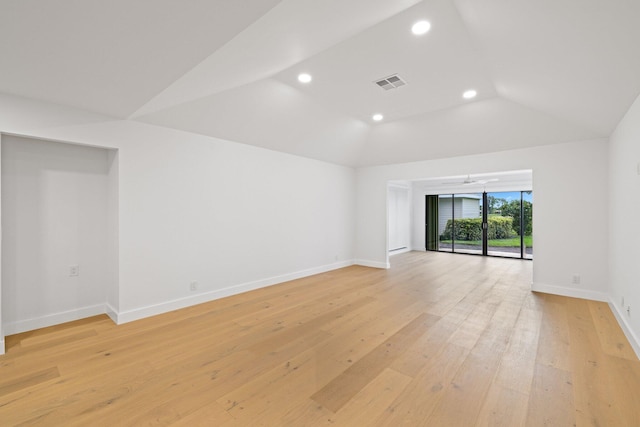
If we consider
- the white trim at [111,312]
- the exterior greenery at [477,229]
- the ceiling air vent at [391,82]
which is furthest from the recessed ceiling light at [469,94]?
the exterior greenery at [477,229]

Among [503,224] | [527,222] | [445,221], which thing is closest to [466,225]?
[445,221]

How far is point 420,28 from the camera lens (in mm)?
2584

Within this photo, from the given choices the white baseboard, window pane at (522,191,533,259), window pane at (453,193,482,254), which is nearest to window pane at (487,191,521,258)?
window pane at (522,191,533,259)

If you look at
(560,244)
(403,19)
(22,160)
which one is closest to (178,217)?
(22,160)

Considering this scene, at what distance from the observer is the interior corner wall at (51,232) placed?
9.83 ft

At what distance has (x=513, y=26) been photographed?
2227mm

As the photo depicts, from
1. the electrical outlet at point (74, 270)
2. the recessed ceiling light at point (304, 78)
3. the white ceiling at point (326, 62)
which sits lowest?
the electrical outlet at point (74, 270)

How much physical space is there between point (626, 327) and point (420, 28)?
383cm

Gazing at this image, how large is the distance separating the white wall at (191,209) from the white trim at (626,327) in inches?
180

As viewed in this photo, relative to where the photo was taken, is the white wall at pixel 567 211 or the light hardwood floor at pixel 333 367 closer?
the light hardwood floor at pixel 333 367

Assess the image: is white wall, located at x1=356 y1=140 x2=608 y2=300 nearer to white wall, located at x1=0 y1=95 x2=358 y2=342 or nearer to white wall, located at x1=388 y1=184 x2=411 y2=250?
white wall, located at x1=0 y1=95 x2=358 y2=342

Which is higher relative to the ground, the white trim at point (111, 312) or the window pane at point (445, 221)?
the window pane at point (445, 221)

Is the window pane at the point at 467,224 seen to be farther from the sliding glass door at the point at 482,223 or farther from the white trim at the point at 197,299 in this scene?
the white trim at the point at 197,299

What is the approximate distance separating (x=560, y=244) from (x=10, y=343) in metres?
7.34
